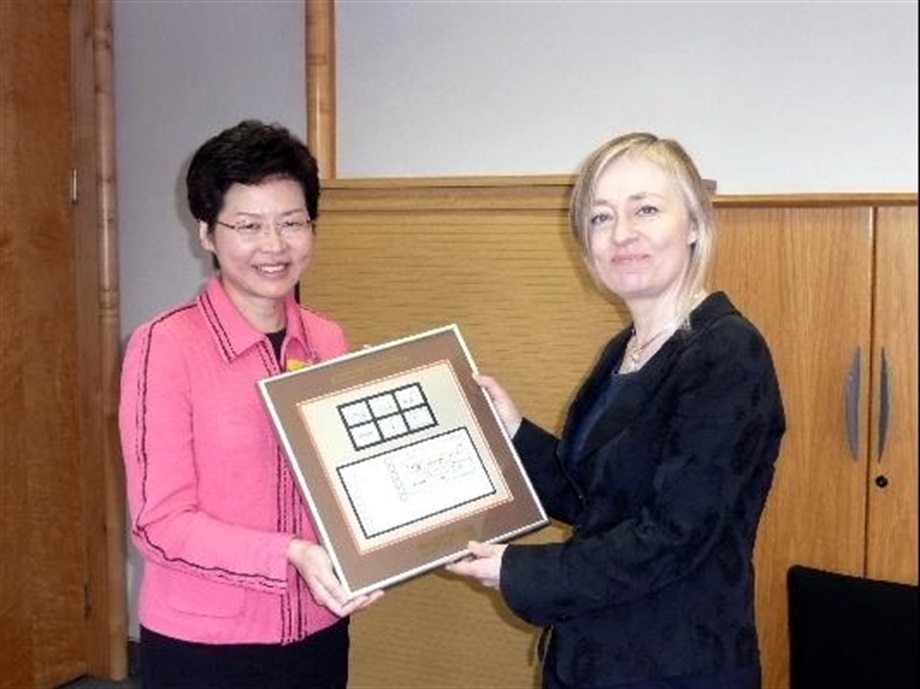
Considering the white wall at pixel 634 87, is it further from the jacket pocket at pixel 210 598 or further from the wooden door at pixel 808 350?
the jacket pocket at pixel 210 598

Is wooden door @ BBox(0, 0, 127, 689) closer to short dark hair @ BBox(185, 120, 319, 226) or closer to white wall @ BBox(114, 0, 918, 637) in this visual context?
white wall @ BBox(114, 0, 918, 637)

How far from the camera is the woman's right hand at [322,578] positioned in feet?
5.70

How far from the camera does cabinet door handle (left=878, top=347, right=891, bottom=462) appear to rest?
2459 millimetres

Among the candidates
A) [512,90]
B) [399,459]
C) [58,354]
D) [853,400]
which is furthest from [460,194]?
[58,354]

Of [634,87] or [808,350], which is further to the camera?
[634,87]

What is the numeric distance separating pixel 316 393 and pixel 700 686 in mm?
725

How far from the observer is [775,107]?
2986mm

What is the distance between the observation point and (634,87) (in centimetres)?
313

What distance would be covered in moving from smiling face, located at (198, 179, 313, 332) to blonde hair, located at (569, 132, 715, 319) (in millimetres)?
501

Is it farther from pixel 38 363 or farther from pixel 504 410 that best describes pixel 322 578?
pixel 38 363

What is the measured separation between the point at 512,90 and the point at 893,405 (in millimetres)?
1419

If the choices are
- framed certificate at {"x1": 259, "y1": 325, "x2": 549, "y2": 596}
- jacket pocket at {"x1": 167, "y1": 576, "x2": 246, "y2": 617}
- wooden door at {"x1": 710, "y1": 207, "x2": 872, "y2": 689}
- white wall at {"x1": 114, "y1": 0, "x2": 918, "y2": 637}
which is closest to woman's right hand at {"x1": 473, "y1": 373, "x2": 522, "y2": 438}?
framed certificate at {"x1": 259, "y1": 325, "x2": 549, "y2": 596}

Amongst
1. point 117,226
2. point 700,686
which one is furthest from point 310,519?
point 117,226

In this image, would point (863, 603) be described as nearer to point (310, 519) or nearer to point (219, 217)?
point (310, 519)
